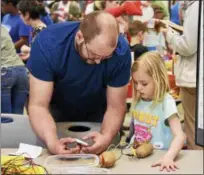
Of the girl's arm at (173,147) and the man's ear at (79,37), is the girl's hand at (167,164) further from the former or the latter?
the man's ear at (79,37)

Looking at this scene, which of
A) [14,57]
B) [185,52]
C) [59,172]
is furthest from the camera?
[14,57]

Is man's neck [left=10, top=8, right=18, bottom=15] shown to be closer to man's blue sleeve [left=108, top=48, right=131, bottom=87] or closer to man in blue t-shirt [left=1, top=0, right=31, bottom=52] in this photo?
man in blue t-shirt [left=1, top=0, right=31, bottom=52]

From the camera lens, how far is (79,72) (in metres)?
1.18

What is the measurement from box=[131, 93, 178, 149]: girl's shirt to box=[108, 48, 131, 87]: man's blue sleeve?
110 millimetres

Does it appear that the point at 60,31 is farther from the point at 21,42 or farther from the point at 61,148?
the point at 21,42

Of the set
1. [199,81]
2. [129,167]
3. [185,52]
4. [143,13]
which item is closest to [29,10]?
[143,13]

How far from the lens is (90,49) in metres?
1.08

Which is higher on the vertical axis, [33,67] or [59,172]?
[33,67]

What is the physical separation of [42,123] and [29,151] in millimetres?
85

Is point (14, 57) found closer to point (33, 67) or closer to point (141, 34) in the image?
point (141, 34)

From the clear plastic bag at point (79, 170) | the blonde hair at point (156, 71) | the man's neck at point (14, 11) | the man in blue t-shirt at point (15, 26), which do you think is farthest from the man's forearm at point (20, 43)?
the clear plastic bag at point (79, 170)

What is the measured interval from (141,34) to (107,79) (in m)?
0.65

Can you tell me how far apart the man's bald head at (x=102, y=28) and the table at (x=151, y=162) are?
303 mm

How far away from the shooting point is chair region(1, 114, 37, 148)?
1.26m
